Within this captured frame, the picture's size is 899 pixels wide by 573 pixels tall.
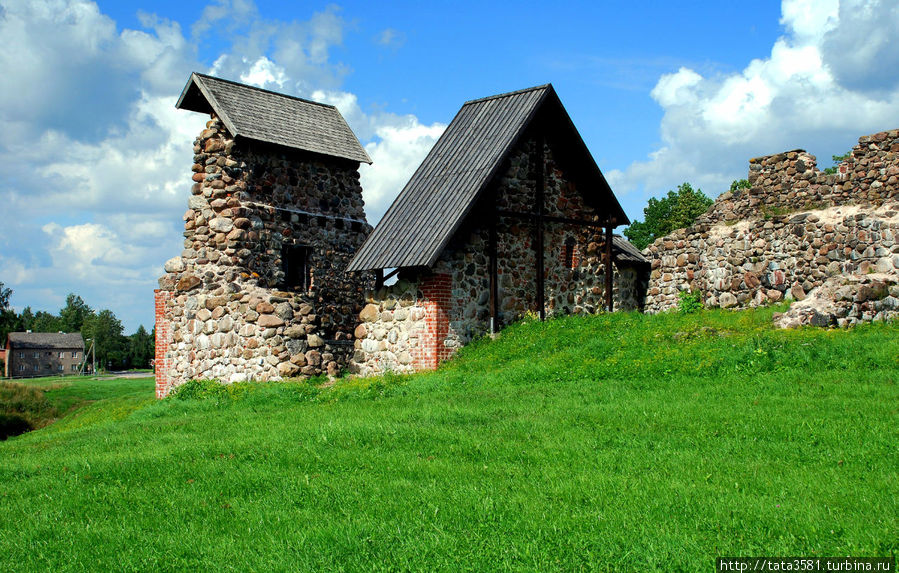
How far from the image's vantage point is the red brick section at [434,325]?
16.7 meters

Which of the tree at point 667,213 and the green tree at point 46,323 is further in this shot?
the green tree at point 46,323

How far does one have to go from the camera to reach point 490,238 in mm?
18047

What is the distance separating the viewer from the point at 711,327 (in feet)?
49.5


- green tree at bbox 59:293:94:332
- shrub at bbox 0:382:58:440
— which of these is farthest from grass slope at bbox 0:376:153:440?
green tree at bbox 59:293:94:332

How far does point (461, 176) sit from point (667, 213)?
38434mm

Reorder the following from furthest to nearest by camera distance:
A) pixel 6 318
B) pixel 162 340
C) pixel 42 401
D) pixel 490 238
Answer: pixel 6 318 → pixel 42 401 → pixel 162 340 → pixel 490 238

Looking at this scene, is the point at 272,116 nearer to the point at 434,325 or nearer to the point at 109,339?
the point at 434,325

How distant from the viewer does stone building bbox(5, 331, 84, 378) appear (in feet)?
290

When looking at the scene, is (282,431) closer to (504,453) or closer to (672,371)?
(504,453)

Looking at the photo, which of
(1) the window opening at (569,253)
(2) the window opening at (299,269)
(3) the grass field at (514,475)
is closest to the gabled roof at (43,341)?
(2) the window opening at (299,269)

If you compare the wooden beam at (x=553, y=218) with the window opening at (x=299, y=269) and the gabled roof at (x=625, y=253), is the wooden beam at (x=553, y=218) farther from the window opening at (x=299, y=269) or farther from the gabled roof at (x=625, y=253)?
the window opening at (x=299, y=269)

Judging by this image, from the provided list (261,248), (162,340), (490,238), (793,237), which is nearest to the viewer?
(490,238)

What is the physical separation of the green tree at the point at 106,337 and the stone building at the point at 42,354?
239cm

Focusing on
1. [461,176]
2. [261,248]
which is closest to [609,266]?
[461,176]
